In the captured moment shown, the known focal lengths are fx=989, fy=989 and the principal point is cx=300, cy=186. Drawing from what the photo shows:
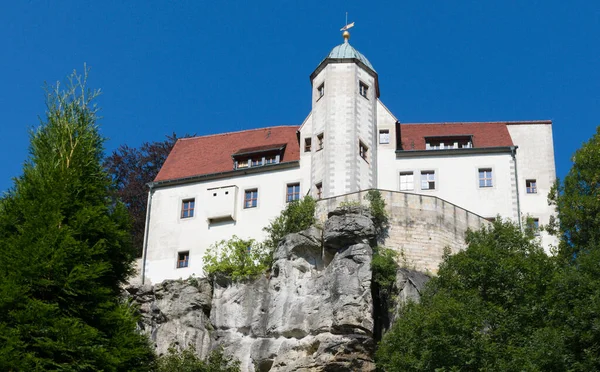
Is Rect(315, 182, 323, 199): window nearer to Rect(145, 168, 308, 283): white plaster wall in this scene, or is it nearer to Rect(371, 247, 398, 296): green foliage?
Rect(145, 168, 308, 283): white plaster wall

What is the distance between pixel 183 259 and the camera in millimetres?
46844

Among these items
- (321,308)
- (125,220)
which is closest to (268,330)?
(321,308)

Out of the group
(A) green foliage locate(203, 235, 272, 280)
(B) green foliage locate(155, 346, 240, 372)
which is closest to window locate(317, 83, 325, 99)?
(A) green foliage locate(203, 235, 272, 280)

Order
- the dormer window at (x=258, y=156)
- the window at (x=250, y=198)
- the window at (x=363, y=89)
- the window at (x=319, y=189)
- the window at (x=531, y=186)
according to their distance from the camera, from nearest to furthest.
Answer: the window at (x=319, y=189)
the window at (x=531, y=186)
the window at (x=250, y=198)
the window at (x=363, y=89)
the dormer window at (x=258, y=156)

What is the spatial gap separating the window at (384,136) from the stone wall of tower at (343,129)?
1.90 ft

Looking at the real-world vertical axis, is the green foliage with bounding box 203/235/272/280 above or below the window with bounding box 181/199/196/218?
below

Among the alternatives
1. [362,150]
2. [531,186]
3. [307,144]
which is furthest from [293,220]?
[531,186]

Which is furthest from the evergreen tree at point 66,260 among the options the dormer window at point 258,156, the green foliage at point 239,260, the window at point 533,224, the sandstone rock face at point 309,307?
the dormer window at point 258,156

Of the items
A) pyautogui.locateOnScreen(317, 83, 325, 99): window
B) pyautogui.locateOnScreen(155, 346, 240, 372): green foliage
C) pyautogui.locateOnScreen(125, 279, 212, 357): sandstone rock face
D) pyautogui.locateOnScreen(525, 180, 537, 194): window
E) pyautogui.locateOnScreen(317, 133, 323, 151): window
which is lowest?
pyautogui.locateOnScreen(155, 346, 240, 372): green foliage

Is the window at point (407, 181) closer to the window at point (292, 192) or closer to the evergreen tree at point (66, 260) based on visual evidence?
the window at point (292, 192)

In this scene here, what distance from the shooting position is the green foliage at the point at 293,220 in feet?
139

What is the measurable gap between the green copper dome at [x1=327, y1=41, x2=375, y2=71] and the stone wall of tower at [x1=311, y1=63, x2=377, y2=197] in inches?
20.7

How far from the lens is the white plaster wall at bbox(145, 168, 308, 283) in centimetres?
4622

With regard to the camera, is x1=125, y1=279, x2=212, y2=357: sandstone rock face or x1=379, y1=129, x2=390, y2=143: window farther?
x1=379, y1=129, x2=390, y2=143: window
